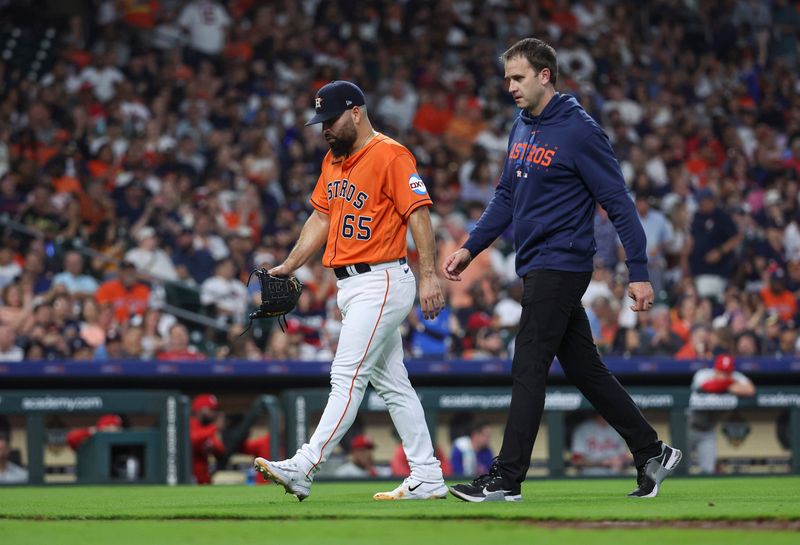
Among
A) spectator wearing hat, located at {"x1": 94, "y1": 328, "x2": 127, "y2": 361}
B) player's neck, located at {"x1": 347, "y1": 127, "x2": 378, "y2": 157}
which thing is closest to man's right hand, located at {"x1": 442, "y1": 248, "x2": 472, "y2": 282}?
player's neck, located at {"x1": 347, "y1": 127, "x2": 378, "y2": 157}

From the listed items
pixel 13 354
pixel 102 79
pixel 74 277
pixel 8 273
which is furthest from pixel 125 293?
pixel 102 79

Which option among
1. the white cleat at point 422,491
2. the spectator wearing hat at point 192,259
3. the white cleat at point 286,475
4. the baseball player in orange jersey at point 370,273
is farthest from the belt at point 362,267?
the spectator wearing hat at point 192,259

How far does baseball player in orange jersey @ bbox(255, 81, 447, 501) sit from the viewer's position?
20.3 feet

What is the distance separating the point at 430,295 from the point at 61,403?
629 centimetres

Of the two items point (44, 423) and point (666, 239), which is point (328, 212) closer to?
point (44, 423)

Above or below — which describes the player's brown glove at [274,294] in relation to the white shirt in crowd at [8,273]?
below

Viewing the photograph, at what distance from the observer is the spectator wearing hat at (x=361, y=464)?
1145 centimetres

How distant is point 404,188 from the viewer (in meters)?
6.28

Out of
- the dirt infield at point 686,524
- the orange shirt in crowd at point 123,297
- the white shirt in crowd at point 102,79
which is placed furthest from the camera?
the white shirt in crowd at point 102,79

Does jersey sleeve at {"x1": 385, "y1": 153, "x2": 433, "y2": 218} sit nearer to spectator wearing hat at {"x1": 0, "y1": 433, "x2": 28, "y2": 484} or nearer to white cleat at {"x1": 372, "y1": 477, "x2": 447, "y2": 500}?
white cleat at {"x1": 372, "y1": 477, "x2": 447, "y2": 500}

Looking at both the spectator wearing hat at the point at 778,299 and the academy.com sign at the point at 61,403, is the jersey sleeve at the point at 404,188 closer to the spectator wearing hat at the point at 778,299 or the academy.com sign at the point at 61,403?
the academy.com sign at the point at 61,403

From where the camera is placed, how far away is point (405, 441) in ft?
21.2

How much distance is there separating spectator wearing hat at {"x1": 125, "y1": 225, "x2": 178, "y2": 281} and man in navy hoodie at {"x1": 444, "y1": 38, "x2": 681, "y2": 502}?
26.7 ft

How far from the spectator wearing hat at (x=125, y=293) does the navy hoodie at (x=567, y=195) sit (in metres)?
7.73
